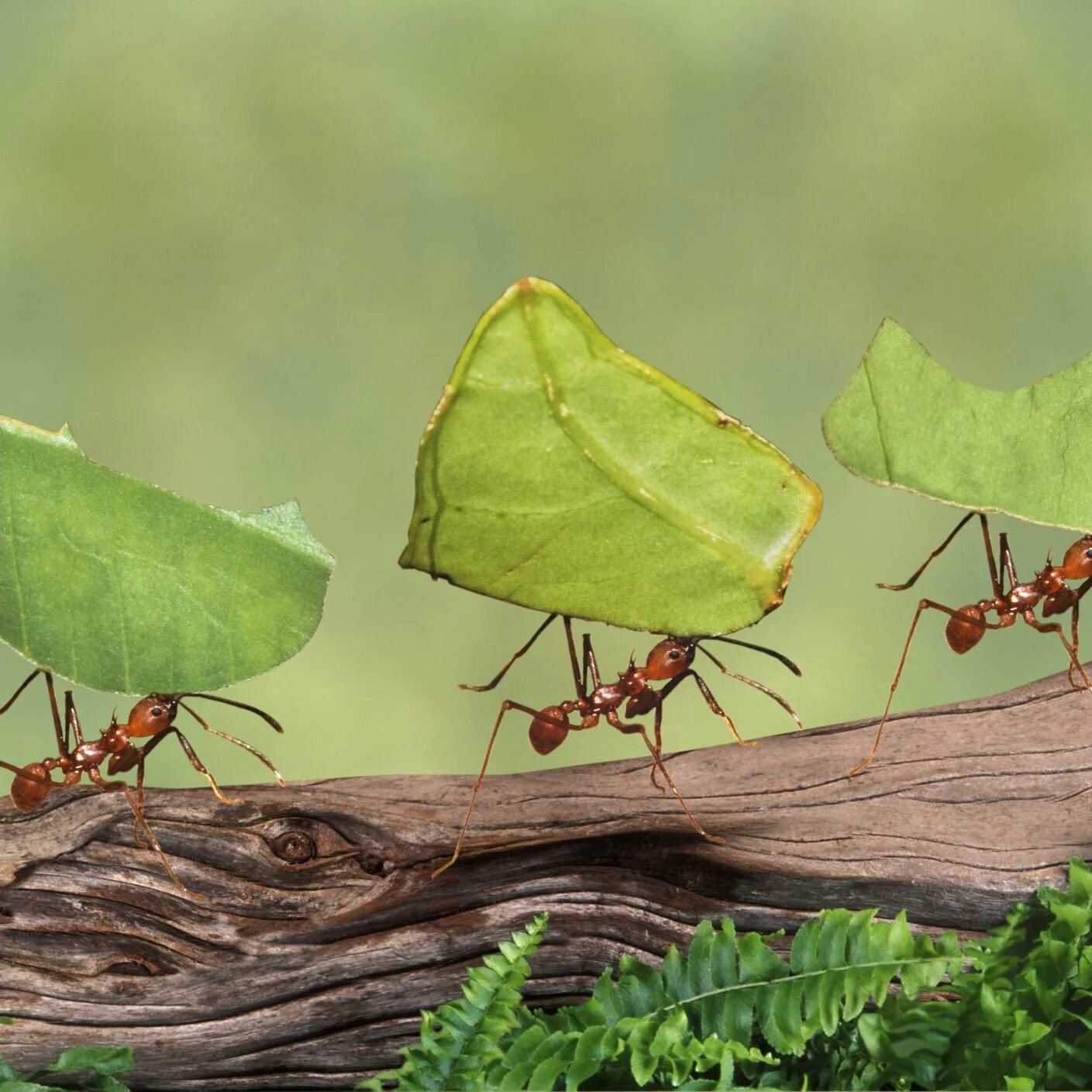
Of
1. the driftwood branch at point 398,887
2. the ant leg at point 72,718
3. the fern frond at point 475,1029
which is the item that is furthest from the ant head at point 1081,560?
the ant leg at point 72,718

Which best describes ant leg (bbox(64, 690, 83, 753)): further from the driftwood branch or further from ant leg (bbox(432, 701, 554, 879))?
ant leg (bbox(432, 701, 554, 879))

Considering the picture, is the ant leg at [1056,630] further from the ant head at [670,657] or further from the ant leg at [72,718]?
the ant leg at [72,718]

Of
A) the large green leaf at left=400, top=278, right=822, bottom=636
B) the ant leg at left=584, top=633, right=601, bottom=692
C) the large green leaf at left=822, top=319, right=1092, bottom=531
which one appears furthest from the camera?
the ant leg at left=584, top=633, right=601, bottom=692

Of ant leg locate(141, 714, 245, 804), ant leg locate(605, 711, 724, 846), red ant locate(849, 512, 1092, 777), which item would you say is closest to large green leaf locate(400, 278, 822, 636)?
ant leg locate(605, 711, 724, 846)

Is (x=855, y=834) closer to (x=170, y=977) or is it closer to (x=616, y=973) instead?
(x=616, y=973)

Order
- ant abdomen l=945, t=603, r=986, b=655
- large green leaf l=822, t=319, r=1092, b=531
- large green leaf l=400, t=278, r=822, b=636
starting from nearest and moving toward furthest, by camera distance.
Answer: large green leaf l=400, t=278, r=822, b=636 → large green leaf l=822, t=319, r=1092, b=531 → ant abdomen l=945, t=603, r=986, b=655

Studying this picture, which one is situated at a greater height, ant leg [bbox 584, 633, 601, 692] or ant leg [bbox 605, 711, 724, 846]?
ant leg [bbox 584, 633, 601, 692]

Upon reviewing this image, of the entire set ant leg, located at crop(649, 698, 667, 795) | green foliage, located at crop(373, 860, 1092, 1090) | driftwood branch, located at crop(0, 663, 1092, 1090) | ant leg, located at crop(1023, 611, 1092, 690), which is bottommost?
green foliage, located at crop(373, 860, 1092, 1090)

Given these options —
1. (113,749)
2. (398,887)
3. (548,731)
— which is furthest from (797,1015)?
(113,749)
